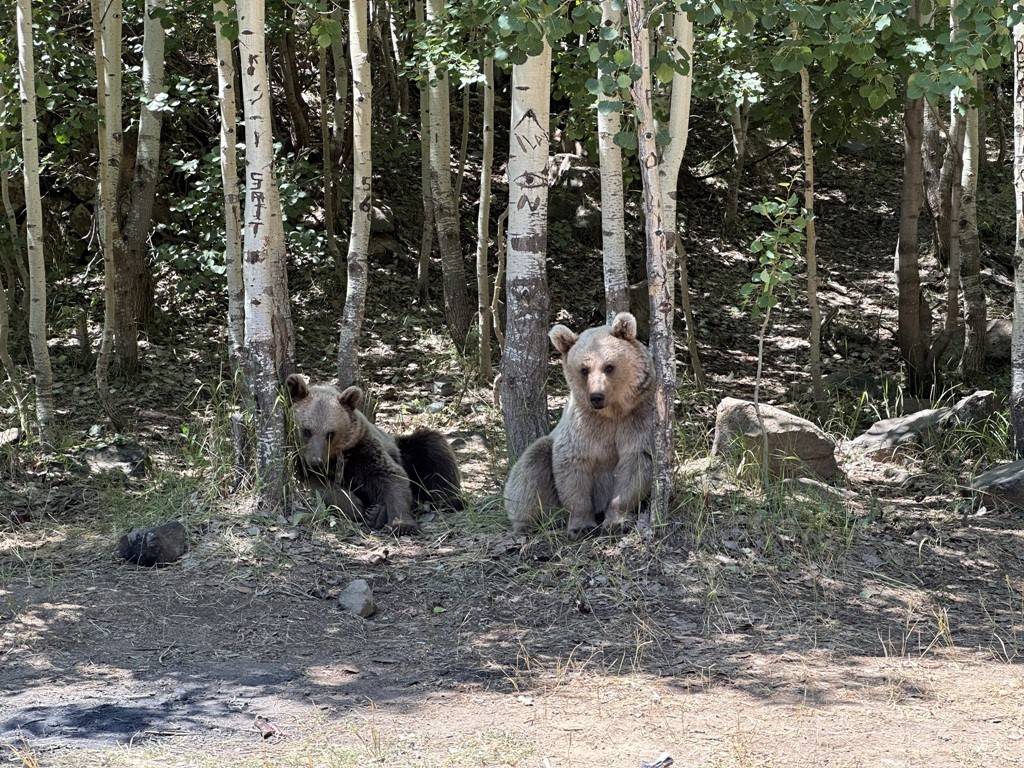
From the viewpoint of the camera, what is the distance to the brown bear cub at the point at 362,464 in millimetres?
7770

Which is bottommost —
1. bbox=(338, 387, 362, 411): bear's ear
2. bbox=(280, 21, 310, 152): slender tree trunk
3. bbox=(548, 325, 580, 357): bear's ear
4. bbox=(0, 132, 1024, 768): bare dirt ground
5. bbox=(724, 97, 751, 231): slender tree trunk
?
bbox=(0, 132, 1024, 768): bare dirt ground

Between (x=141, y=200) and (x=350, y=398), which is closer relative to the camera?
(x=350, y=398)

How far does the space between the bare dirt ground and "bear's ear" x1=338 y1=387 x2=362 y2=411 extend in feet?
2.94

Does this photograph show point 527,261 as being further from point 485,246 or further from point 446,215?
point 446,215

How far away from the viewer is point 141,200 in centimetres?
1174

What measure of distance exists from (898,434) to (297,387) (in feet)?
14.9

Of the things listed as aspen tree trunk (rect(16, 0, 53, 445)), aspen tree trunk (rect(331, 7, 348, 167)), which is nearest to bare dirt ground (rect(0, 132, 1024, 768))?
aspen tree trunk (rect(16, 0, 53, 445))

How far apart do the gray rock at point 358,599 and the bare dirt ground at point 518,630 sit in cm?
9

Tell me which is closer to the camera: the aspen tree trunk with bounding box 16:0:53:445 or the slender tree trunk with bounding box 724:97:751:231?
the aspen tree trunk with bounding box 16:0:53:445

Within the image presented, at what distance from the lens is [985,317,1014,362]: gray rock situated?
12.4 m

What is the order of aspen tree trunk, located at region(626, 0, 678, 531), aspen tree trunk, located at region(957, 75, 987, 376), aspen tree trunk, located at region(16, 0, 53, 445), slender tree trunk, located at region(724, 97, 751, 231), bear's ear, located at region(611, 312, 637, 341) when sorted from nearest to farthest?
aspen tree trunk, located at region(626, 0, 678, 531)
bear's ear, located at region(611, 312, 637, 341)
aspen tree trunk, located at region(16, 0, 53, 445)
aspen tree trunk, located at region(957, 75, 987, 376)
slender tree trunk, located at region(724, 97, 751, 231)

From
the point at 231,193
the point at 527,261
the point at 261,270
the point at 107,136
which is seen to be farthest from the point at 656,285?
the point at 107,136

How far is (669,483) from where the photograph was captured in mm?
6629

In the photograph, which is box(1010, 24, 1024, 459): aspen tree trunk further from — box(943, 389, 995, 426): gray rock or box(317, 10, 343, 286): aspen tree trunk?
box(317, 10, 343, 286): aspen tree trunk
